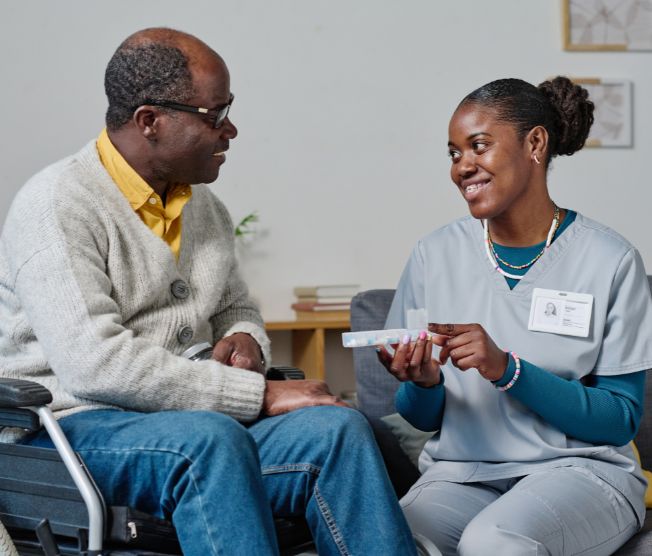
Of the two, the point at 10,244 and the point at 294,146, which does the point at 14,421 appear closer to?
the point at 10,244

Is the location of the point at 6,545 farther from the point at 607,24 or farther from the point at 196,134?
the point at 607,24

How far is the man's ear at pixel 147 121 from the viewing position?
6.08ft

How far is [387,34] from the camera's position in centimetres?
401

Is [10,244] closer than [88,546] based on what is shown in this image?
No

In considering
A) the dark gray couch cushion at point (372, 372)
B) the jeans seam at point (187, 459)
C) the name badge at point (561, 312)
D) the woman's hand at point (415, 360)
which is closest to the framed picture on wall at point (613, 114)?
the dark gray couch cushion at point (372, 372)

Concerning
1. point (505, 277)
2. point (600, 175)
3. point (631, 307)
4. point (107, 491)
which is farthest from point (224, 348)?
point (600, 175)

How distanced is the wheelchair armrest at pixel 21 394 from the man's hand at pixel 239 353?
1.32 ft

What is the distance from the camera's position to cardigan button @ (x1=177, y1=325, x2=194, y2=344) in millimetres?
1870

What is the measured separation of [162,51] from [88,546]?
36.1 inches

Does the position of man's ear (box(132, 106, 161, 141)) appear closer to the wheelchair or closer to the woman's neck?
the wheelchair

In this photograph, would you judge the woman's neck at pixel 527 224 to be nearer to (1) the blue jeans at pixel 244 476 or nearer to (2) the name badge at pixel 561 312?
(2) the name badge at pixel 561 312

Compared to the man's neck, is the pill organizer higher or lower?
lower

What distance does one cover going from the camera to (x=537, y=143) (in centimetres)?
193

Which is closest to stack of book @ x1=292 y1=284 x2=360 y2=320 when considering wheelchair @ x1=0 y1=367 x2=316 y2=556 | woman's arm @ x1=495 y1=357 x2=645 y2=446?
woman's arm @ x1=495 y1=357 x2=645 y2=446
